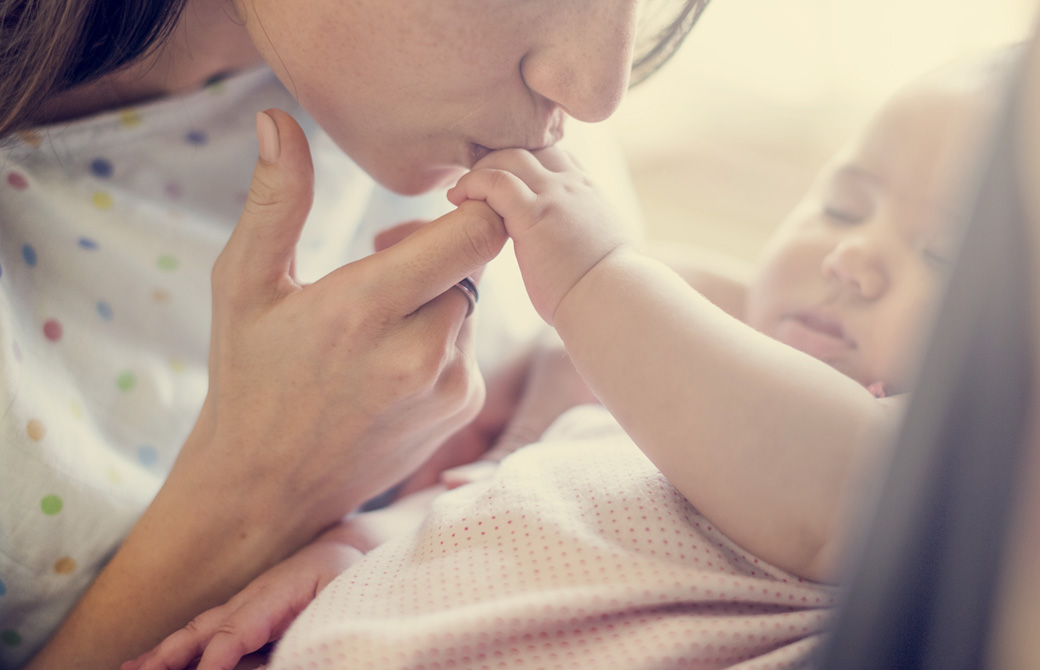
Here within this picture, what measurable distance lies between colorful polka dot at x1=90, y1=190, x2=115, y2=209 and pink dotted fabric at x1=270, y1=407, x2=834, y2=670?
1.65 feet

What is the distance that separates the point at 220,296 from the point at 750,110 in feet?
5.82

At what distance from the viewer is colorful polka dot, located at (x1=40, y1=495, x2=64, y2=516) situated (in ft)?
2.05

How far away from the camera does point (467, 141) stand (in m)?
0.68

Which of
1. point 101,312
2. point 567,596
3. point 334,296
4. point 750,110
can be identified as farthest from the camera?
point 750,110

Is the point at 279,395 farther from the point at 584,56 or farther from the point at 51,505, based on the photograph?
the point at 584,56

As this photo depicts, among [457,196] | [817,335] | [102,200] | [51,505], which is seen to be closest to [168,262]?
[102,200]

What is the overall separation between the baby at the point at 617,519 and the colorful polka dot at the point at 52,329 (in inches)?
12.9

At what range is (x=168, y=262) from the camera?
81 centimetres

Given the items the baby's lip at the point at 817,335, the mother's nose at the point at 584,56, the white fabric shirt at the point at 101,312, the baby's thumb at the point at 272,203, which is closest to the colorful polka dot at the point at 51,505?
the white fabric shirt at the point at 101,312

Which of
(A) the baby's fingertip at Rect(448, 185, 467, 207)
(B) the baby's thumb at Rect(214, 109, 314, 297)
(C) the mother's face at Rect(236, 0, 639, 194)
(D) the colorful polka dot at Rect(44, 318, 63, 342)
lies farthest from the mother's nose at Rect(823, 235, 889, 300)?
(D) the colorful polka dot at Rect(44, 318, 63, 342)

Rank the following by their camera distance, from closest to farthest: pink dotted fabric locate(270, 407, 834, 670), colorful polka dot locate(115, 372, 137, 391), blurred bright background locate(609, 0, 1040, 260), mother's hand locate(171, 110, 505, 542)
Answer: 1. pink dotted fabric locate(270, 407, 834, 670)
2. mother's hand locate(171, 110, 505, 542)
3. colorful polka dot locate(115, 372, 137, 391)
4. blurred bright background locate(609, 0, 1040, 260)

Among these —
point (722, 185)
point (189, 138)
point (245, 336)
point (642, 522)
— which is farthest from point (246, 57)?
point (722, 185)

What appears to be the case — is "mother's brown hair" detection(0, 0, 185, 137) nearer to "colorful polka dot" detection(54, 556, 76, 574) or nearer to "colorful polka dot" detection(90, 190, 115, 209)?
"colorful polka dot" detection(90, 190, 115, 209)

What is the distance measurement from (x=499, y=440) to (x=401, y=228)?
1.33 ft
